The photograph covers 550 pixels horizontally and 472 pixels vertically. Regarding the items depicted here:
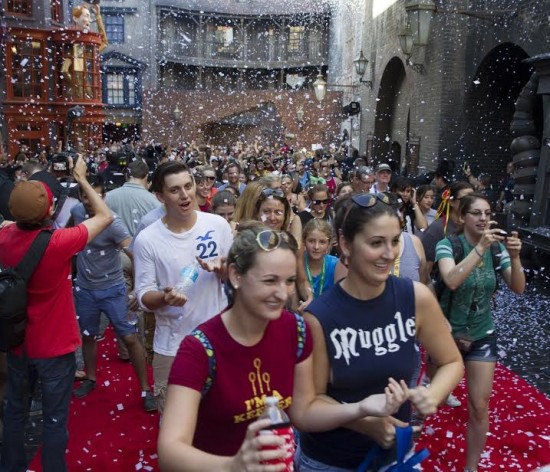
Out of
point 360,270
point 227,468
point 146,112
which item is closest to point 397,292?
point 360,270

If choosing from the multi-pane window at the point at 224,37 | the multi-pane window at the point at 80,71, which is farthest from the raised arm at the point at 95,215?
the multi-pane window at the point at 224,37

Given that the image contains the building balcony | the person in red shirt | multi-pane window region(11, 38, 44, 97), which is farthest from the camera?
the building balcony

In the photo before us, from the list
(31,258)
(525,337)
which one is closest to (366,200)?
(31,258)

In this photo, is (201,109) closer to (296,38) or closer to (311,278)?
(296,38)

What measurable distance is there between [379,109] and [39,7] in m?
15.1

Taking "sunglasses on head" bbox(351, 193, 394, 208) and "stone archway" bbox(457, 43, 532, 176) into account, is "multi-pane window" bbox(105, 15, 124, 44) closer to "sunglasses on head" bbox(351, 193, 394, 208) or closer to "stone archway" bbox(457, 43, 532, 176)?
"stone archway" bbox(457, 43, 532, 176)

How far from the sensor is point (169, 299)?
3102 mm

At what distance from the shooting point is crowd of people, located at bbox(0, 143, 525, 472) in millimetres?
2002

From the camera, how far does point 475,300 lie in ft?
12.3

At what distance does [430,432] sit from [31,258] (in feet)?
10.5

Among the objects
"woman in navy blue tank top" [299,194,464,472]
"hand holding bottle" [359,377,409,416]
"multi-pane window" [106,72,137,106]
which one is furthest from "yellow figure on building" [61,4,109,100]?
"hand holding bottle" [359,377,409,416]

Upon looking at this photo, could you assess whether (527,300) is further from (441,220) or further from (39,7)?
(39,7)

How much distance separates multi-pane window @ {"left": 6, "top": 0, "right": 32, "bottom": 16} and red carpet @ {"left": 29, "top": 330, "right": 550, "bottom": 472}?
908 inches

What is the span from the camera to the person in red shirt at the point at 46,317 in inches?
131
